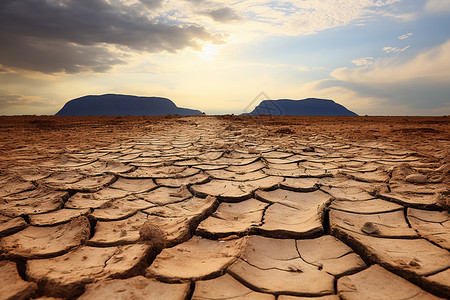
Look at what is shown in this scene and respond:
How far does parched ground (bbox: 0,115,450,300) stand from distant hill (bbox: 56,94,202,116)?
82939 millimetres

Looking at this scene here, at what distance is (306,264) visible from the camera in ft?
3.39

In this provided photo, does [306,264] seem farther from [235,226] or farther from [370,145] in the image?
[370,145]

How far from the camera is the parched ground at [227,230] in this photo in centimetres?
89

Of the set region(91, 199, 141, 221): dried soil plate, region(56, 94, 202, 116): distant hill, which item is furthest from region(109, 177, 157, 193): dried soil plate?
region(56, 94, 202, 116): distant hill

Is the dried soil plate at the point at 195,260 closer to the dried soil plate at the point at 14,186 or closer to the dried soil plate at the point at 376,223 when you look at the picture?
the dried soil plate at the point at 376,223

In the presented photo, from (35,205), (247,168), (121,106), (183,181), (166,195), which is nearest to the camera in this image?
(35,205)

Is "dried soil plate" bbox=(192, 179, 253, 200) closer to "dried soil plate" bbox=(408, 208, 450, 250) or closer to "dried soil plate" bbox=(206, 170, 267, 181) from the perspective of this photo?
"dried soil plate" bbox=(206, 170, 267, 181)

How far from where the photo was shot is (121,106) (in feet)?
281

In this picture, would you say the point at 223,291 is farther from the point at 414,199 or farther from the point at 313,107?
the point at 313,107

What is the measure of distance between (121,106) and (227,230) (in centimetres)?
9334

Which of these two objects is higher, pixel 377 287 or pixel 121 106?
pixel 121 106

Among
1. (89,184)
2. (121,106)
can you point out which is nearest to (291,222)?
(89,184)

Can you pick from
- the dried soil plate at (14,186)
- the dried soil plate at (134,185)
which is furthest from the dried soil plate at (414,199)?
the dried soil plate at (14,186)

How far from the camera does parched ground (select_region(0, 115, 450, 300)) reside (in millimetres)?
886
